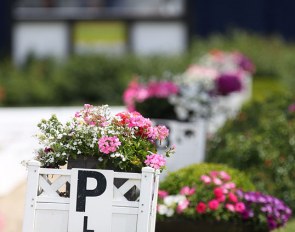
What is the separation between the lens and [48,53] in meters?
20.8

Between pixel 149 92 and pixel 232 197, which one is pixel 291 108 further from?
pixel 232 197

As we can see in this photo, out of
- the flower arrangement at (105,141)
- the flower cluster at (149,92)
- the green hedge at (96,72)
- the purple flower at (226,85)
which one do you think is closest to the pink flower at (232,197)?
the flower arrangement at (105,141)

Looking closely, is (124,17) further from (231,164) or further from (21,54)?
(231,164)

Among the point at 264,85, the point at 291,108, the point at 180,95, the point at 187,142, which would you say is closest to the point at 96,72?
the point at 264,85

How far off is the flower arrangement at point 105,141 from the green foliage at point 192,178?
1749mm

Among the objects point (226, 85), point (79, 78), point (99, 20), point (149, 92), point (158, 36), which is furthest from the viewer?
point (99, 20)

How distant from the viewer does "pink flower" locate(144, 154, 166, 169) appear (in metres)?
5.06

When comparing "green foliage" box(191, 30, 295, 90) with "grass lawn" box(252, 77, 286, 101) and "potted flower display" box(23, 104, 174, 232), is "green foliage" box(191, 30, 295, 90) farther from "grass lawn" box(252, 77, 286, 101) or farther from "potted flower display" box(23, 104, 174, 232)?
"potted flower display" box(23, 104, 174, 232)

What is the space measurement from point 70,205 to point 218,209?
6.28 ft

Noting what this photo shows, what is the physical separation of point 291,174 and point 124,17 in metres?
12.8

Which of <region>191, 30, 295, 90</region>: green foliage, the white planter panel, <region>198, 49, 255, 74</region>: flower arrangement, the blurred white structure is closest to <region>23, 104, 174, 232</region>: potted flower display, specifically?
<region>198, 49, 255, 74</region>: flower arrangement

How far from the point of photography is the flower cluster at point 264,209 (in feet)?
22.2

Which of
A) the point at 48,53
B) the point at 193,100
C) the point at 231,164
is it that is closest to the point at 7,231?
the point at 231,164

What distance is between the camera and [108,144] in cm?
508
